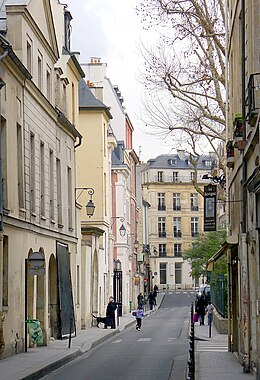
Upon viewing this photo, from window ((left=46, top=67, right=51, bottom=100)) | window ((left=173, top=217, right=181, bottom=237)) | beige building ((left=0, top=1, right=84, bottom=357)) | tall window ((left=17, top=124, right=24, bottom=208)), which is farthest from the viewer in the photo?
window ((left=173, top=217, right=181, bottom=237))

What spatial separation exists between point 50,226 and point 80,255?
29.8ft

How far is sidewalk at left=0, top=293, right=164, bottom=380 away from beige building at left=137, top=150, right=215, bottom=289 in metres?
86.3

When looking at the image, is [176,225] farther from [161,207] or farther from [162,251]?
[162,251]

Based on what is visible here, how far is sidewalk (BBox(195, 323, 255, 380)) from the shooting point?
18311mm

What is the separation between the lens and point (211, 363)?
21.7 meters

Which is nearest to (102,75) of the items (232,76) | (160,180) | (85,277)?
(85,277)

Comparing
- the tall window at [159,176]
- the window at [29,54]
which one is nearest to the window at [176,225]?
the tall window at [159,176]

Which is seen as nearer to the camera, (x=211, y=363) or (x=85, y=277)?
(x=211, y=363)

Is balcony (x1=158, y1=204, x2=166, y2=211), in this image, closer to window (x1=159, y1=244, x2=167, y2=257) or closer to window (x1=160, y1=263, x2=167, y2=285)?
window (x1=159, y1=244, x2=167, y2=257)

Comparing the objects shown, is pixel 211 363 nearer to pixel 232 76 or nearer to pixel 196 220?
pixel 232 76

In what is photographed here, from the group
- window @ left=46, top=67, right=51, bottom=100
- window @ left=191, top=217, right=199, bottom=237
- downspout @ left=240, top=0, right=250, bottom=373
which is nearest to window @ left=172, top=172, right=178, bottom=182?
window @ left=191, top=217, right=199, bottom=237

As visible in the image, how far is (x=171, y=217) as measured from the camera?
12412 cm

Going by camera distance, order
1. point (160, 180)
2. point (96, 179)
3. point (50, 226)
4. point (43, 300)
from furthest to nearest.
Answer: point (160, 180)
point (96, 179)
point (50, 226)
point (43, 300)

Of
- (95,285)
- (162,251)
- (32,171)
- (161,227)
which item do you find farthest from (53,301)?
(161,227)
